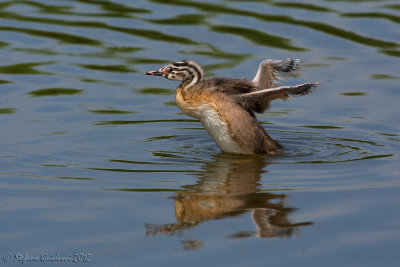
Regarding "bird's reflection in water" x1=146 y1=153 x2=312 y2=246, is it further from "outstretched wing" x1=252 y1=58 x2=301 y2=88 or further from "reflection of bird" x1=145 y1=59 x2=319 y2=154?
"outstretched wing" x1=252 y1=58 x2=301 y2=88

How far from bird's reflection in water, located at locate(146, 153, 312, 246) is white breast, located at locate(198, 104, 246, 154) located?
62 cm

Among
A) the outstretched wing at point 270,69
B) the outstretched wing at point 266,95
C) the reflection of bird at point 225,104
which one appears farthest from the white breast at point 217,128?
the outstretched wing at point 270,69

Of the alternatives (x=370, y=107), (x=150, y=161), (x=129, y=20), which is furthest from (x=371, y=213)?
(x=129, y=20)

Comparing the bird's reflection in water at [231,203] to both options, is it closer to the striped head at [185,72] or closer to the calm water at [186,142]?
the calm water at [186,142]

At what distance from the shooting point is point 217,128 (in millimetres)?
11492

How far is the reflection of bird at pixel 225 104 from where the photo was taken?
11398mm

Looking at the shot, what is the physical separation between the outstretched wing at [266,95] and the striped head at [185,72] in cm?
51

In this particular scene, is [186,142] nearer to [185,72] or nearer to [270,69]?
[185,72]

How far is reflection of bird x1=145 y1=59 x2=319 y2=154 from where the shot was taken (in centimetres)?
1140

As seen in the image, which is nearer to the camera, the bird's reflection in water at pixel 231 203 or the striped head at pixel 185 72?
the bird's reflection in water at pixel 231 203

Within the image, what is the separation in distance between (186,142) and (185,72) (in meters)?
1.16

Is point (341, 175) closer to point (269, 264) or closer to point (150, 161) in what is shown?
point (150, 161)

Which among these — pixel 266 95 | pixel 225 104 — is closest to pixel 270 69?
pixel 266 95

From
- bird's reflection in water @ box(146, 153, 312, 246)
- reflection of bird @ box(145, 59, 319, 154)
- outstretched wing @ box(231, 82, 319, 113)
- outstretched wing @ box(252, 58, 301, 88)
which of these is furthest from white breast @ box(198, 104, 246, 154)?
outstretched wing @ box(252, 58, 301, 88)
